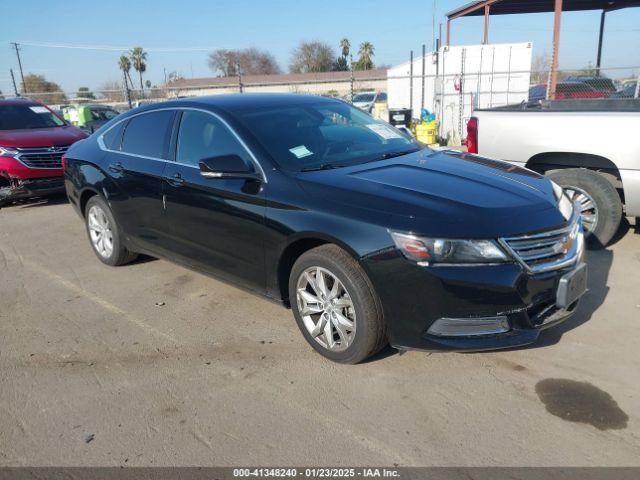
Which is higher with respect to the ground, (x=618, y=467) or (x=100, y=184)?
(x=100, y=184)

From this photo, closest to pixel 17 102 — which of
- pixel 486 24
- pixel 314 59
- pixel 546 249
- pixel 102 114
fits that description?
pixel 546 249

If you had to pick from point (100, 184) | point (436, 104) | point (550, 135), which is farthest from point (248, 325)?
point (436, 104)

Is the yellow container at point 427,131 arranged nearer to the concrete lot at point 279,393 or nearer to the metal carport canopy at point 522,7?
the metal carport canopy at point 522,7

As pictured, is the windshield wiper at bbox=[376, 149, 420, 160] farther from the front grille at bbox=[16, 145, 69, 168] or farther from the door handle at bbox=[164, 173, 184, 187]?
the front grille at bbox=[16, 145, 69, 168]

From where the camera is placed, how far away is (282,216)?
347cm

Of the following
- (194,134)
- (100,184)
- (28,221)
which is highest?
(194,134)

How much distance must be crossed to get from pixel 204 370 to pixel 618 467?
240 centimetres

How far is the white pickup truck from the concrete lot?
0.91m

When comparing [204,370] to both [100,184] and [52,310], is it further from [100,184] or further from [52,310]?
[100,184]

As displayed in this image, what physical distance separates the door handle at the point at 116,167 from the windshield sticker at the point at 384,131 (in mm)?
2320

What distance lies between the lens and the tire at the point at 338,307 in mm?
3123

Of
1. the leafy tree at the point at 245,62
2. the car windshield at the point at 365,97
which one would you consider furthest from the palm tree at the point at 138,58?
the car windshield at the point at 365,97

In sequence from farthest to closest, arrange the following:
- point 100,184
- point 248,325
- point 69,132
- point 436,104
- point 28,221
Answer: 1. point 436,104
2. point 69,132
3. point 28,221
4. point 100,184
5. point 248,325

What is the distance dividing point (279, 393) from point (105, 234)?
324 cm
